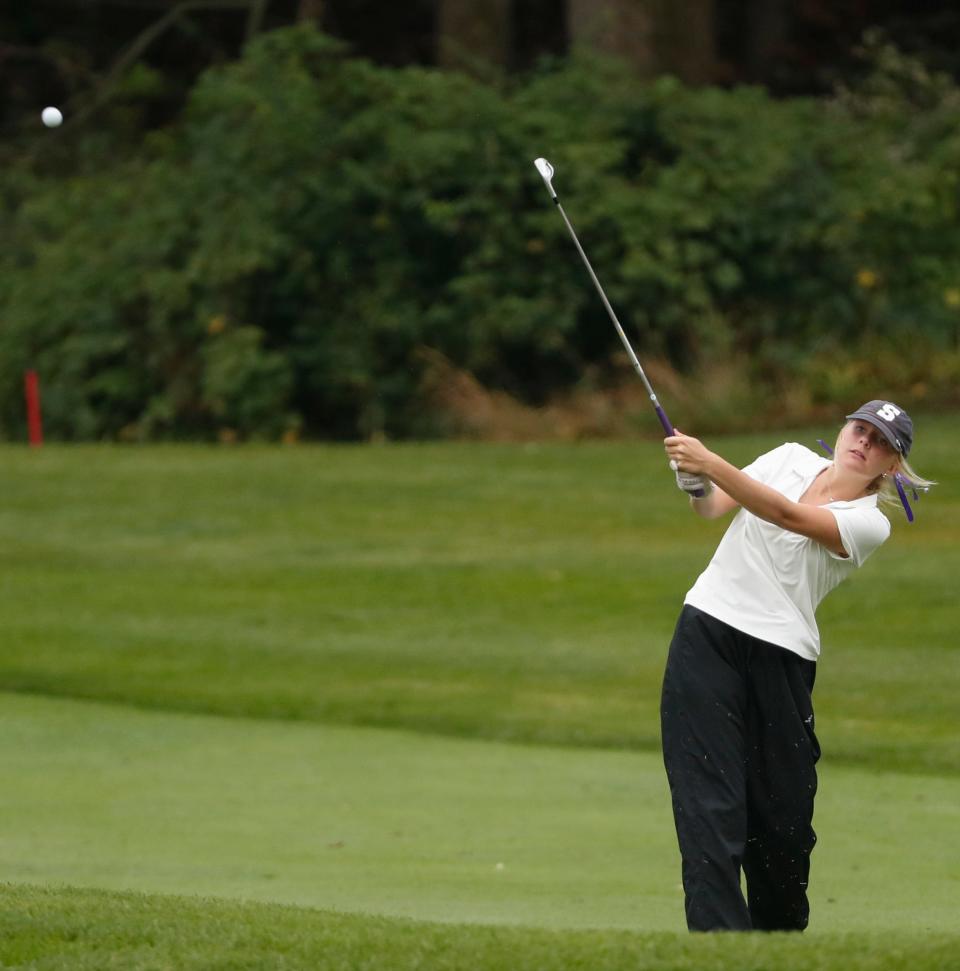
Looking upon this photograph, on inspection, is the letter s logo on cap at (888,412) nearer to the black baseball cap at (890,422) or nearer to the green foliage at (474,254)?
the black baseball cap at (890,422)

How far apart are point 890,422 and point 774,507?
0.41m

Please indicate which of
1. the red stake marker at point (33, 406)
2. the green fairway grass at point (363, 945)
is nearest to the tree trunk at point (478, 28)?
the red stake marker at point (33, 406)

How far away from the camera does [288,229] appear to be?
77.0 ft

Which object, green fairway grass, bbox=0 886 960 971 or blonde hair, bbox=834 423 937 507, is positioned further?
blonde hair, bbox=834 423 937 507

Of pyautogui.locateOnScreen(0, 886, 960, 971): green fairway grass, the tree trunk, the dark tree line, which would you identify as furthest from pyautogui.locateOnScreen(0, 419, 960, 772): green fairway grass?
the dark tree line

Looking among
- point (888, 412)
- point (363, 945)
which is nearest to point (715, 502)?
point (888, 412)

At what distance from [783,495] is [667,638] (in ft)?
23.2

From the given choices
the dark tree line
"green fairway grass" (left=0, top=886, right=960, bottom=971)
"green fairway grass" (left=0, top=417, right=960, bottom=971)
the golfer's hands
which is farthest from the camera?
the dark tree line

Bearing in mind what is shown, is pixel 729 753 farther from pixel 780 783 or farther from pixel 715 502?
pixel 715 502

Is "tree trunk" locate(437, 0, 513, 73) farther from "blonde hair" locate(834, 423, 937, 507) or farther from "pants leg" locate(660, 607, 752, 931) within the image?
"pants leg" locate(660, 607, 752, 931)

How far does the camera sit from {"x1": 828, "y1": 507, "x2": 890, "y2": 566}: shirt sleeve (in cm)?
547

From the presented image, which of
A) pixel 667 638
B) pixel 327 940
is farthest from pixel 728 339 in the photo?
pixel 327 940

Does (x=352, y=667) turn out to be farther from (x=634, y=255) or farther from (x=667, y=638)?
(x=634, y=255)

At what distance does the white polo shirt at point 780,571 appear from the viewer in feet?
18.0
